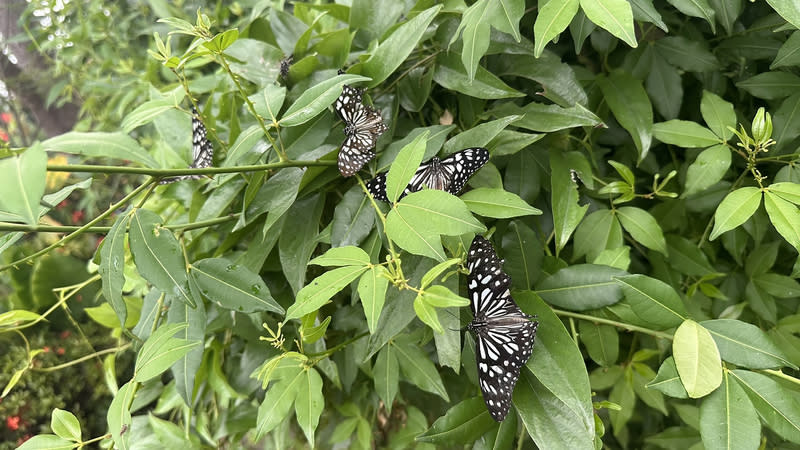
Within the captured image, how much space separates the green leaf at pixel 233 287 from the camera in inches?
18.2

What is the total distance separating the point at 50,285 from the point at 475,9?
5.41ft

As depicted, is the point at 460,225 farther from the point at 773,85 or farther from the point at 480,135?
→ the point at 773,85

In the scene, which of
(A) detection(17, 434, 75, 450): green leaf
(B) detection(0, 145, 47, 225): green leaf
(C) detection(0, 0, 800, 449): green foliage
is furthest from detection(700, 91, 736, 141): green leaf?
(A) detection(17, 434, 75, 450): green leaf

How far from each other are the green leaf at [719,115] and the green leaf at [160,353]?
1.70 ft

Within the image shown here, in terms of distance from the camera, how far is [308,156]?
1.65 feet

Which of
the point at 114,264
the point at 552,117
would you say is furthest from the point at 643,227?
the point at 114,264

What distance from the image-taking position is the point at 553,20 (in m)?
0.40

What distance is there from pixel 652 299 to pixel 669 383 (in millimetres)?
65

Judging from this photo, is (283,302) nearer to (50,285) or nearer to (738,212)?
(738,212)

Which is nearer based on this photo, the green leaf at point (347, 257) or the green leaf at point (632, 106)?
the green leaf at point (347, 257)

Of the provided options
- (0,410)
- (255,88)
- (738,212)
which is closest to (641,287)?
(738,212)

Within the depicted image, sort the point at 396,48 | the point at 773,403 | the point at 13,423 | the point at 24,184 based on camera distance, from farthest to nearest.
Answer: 1. the point at 13,423
2. the point at 396,48
3. the point at 773,403
4. the point at 24,184

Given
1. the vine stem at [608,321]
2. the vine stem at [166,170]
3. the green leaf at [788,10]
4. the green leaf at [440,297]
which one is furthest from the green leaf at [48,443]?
the green leaf at [788,10]

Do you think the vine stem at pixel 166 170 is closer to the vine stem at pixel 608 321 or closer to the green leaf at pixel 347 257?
the green leaf at pixel 347 257
